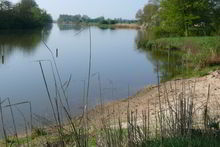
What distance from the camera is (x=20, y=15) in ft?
243

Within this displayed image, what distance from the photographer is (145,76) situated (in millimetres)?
19375

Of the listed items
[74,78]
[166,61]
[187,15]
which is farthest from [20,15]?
[74,78]

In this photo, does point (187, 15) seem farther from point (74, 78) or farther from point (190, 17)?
point (74, 78)

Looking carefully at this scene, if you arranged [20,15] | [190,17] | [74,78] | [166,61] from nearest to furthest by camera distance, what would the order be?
[74,78] < [166,61] < [190,17] < [20,15]

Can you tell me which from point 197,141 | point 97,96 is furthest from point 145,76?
point 197,141

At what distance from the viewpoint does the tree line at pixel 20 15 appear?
70.0 m

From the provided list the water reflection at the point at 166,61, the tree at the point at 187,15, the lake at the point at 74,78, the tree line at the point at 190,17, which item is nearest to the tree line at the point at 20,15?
the tree line at the point at 190,17

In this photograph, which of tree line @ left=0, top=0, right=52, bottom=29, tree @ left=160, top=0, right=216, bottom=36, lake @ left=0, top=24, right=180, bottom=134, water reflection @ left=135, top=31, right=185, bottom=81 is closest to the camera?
lake @ left=0, top=24, right=180, bottom=134

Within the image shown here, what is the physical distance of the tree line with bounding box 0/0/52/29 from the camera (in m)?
70.0

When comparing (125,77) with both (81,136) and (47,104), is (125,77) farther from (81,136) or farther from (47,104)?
(81,136)

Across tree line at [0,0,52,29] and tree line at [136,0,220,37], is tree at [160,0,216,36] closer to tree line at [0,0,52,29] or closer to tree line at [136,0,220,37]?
tree line at [136,0,220,37]

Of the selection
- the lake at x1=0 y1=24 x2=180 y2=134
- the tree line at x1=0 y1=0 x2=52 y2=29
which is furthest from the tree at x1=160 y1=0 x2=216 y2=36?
the tree line at x1=0 y1=0 x2=52 y2=29

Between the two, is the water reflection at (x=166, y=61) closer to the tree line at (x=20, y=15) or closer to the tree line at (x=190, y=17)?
the tree line at (x=190, y=17)

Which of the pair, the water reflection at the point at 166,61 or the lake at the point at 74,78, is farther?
the water reflection at the point at 166,61
